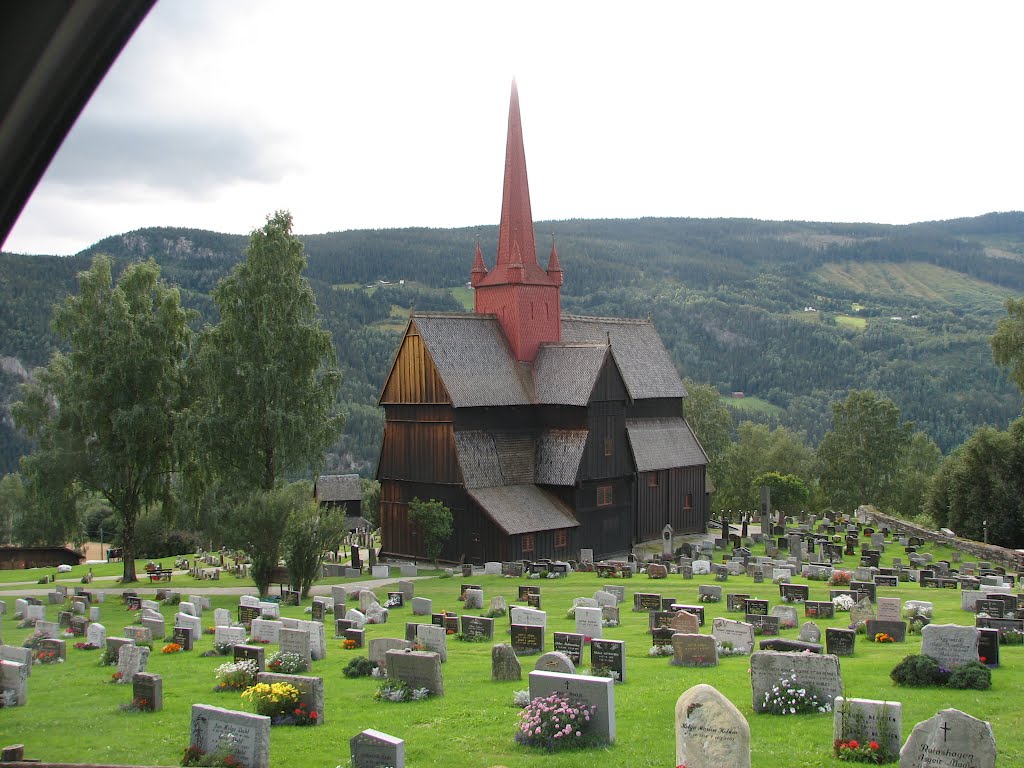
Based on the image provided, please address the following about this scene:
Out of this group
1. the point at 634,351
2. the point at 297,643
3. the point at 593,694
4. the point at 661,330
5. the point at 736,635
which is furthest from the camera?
the point at 661,330

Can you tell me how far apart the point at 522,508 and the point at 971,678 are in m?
25.2

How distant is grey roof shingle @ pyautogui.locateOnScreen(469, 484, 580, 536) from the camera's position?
37.6 metres

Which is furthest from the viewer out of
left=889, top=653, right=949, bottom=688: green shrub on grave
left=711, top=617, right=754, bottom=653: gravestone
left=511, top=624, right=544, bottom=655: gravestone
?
left=511, top=624, right=544, bottom=655: gravestone

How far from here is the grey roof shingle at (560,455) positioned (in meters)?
40.4

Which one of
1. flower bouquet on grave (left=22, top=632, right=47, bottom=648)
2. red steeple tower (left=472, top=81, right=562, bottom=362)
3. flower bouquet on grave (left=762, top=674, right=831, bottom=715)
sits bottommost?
flower bouquet on grave (left=22, top=632, right=47, bottom=648)

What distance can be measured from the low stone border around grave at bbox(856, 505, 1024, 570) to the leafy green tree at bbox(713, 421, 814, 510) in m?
7.95

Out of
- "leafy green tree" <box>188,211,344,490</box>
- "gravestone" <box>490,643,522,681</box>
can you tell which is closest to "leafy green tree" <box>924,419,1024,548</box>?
"leafy green tree" <box>188,211,344,490</box>

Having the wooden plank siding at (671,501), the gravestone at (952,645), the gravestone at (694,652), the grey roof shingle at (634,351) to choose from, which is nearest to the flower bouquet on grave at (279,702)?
the gravestone at (694,652)

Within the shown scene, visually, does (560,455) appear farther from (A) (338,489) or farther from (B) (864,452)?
(B) (864,452)

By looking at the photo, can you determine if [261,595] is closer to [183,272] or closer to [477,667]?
[477,667]

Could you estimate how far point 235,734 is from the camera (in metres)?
11.6

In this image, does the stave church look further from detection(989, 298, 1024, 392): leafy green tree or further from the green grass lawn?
the green grass lawn

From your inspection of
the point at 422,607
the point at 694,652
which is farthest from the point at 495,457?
the point at 694,652

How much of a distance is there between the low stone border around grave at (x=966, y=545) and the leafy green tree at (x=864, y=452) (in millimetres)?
12413
